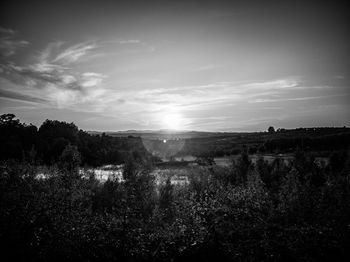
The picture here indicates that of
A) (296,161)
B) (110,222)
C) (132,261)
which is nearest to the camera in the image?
(132,261)

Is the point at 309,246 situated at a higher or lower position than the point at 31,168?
lower

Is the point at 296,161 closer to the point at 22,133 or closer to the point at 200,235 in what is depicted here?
the point at 200,235

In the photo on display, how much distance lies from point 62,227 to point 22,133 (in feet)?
221

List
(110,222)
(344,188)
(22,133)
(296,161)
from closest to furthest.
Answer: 1. (110,222)
2. (344,188)
3. (296,161)
4. (22,133)

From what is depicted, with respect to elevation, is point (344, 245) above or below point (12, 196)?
below

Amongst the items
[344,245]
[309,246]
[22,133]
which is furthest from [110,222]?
[22,133]

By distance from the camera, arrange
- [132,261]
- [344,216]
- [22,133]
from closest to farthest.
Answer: [132,261] < [344,216] < [22,133]

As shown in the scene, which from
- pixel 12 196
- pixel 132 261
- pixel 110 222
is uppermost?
pixel 12 196

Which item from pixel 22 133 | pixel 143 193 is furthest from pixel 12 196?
pixel 22 133

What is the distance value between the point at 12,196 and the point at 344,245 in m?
13.2

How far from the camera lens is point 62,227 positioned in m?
11.4

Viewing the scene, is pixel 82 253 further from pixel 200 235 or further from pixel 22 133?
pixel 22 133

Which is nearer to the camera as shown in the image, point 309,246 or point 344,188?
point 309,246

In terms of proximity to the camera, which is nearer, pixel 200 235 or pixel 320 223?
pixel 200 235
